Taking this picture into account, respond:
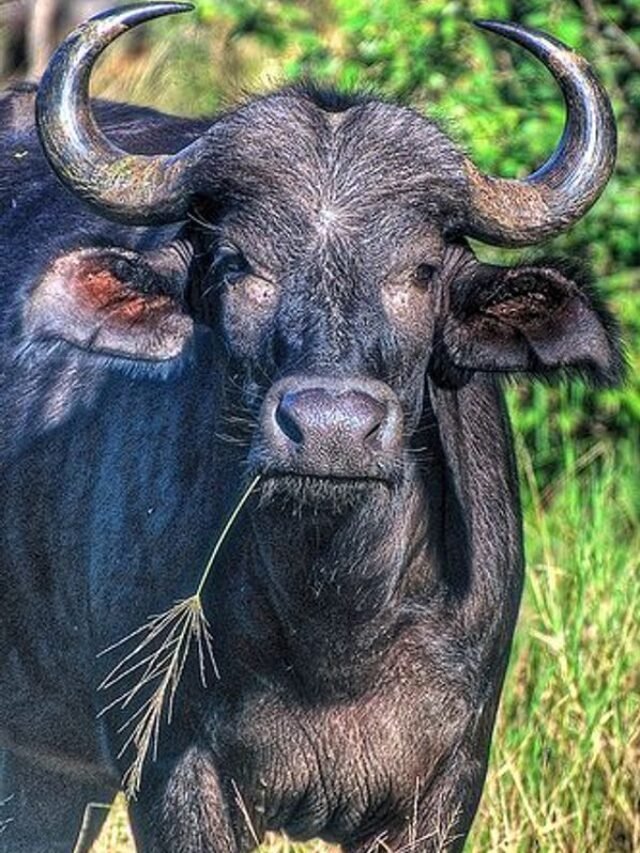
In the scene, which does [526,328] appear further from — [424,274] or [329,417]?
[329,417]

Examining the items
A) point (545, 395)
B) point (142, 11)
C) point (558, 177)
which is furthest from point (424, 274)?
point (545, 395)

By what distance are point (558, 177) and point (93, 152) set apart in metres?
1.08

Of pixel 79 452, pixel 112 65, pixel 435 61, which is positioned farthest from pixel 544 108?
pixel 112 65

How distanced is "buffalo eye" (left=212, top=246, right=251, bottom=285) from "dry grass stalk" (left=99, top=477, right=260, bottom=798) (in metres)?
0.49

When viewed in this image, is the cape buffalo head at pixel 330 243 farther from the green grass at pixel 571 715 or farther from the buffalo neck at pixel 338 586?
the green grass at pixel 571 715

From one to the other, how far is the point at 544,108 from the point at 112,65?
4911mm

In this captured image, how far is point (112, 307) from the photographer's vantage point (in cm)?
622

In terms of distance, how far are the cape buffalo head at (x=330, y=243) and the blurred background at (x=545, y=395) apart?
348 mm

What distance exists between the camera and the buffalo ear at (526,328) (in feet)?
20.1

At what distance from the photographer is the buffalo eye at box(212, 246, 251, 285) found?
5938 millimetres

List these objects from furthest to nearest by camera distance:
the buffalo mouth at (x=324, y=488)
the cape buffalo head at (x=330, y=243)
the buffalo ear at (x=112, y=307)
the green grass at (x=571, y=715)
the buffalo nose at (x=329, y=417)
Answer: the green grass at (x=571, y=715) → the buffalo ear at (x=112, y=307) → the cape buffalo head at (x=330, y=243) → the buffalo mouth at (x=324, y=488) → the buffalo nose at (x=329, y=417)

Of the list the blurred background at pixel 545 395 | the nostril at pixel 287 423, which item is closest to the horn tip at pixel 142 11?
the blurred background at pixel 545 395

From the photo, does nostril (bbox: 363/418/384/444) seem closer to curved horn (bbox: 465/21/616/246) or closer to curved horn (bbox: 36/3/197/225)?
curved horn (bbox: 465/21/616/246)

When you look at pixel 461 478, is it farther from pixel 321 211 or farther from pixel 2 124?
pixel 2 124
